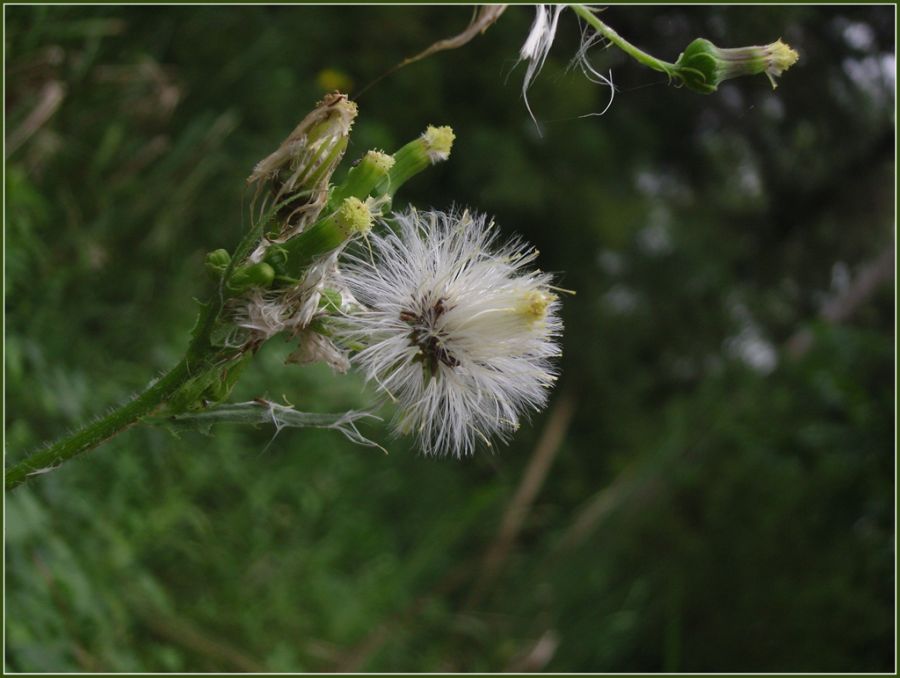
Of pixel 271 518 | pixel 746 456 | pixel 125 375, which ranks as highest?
pixel 746 456

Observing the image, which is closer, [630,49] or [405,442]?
[630,49]

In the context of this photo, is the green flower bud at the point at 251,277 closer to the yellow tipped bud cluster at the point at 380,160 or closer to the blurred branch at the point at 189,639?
the yellow tipped bud cluster at the point at 380,160

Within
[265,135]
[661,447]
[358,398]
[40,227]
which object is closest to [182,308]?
[40,227]

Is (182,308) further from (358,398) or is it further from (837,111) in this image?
(837,111)

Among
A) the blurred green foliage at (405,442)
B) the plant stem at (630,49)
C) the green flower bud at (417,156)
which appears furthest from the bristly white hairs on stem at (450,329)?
the blurred green foliage at (405,442)

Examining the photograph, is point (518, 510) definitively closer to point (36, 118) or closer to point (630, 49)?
point (36, 118)

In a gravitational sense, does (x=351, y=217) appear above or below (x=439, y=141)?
→ below

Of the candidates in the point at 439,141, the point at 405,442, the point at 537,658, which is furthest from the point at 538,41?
the point at 405,442
